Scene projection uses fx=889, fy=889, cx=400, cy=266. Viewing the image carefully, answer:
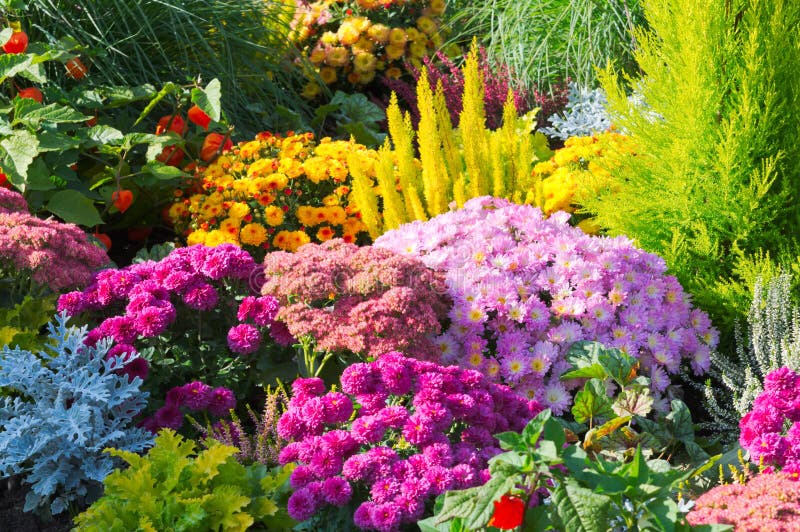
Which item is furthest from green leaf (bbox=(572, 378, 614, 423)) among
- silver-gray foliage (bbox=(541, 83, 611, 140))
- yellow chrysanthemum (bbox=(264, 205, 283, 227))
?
silver-gray foliage (bbox=(541, 83, 611, 140))

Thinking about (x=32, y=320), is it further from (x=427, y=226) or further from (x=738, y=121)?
(x=738, y=121)

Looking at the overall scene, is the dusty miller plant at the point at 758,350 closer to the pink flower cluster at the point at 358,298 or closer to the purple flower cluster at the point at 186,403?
the pink flower cluster at the point at 358,298

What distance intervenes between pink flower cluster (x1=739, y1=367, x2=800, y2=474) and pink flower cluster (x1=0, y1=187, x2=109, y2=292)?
7.71 ft

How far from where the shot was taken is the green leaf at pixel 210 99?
4422mm

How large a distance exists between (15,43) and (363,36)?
11.1ft

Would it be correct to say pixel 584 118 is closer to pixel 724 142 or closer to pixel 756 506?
pixel 724 142

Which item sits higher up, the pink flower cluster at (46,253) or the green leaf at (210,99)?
the green leaf at (210,99)

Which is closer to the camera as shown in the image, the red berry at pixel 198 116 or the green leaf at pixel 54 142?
the green leaf at pixel 54 142

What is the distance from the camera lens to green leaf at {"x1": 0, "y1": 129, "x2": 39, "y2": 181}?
13.0 feet

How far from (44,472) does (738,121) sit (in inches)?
111

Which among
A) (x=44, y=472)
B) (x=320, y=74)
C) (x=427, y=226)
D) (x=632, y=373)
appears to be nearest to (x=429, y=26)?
(x=320, y=74)

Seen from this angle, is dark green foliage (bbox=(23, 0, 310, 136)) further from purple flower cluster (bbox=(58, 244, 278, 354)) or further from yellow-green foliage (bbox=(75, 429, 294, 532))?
yellow-green foliage (bbox=(75, 429, 294, 532))

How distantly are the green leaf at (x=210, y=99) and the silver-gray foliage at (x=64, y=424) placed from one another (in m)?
1.87


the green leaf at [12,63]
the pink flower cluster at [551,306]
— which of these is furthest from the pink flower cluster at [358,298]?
the green leaf at [12,63]
